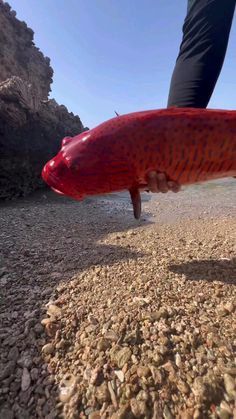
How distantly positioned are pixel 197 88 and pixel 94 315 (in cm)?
220

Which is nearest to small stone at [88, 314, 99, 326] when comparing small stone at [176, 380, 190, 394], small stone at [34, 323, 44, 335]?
small stone at [34, 323, 44, 335]

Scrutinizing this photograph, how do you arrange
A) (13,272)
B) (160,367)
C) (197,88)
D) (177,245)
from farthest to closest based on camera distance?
1. (177,245)
2. (13,272)
3. (197,88)
4. (160,367)

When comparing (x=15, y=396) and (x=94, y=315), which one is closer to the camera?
(x=15, y=396)

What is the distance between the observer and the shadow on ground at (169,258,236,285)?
254 centimetres

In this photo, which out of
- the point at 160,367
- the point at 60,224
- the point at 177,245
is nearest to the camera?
the point at 160,367

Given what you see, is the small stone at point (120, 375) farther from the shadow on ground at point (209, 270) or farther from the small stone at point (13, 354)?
the shadow on ground at point (209, 270)

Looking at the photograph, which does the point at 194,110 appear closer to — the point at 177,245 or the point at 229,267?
the point at 229,267

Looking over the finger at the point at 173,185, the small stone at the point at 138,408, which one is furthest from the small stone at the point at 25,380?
the finger at the point at 173,185

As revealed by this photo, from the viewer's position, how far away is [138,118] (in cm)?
200

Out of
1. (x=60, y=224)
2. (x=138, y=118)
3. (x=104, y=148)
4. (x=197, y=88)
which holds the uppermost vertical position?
(x=197, y=88)

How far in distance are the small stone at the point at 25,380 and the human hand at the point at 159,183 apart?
5.44 ft

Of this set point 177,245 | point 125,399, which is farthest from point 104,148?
point 177,245

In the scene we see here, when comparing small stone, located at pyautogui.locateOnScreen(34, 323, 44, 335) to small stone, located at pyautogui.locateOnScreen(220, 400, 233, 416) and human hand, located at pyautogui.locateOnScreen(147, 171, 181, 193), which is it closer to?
small stone, located at pyautogui.locateOnScreen(220, 400, 233, 416)

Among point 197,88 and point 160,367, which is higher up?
point 197,88
